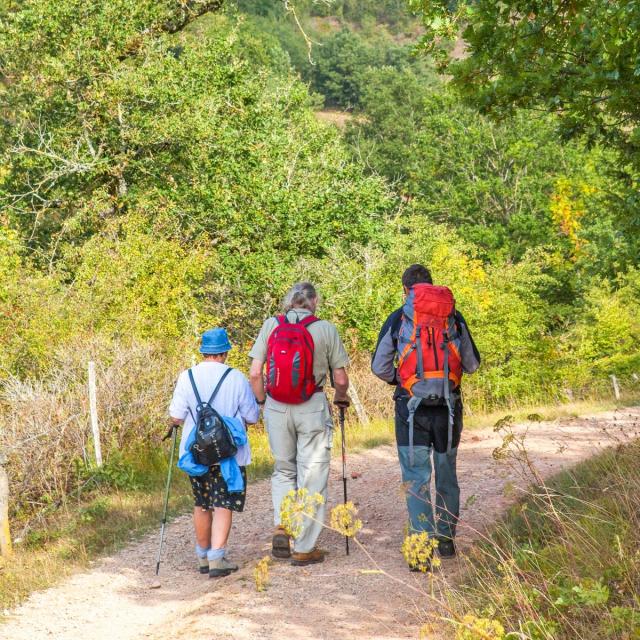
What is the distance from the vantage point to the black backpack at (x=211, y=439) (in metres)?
6.53

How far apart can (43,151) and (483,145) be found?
26.8 metres

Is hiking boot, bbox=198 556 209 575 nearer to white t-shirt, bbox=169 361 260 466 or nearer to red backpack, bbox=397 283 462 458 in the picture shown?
white t-shirt, bbox=169 361 260 466

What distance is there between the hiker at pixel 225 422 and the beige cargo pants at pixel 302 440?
0.19 m

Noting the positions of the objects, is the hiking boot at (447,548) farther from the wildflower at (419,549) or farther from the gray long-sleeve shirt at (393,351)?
the wildflower at (419,549)

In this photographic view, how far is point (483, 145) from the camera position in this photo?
44.5m

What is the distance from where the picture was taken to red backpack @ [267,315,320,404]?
21.7ft

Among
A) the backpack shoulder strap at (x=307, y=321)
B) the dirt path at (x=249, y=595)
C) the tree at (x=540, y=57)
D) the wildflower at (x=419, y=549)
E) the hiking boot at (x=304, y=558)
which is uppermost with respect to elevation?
the tree at (x=540, y=57)

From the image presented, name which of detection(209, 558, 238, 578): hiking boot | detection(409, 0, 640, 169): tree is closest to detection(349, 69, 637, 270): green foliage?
detection(409, 0, 640, 169): tree

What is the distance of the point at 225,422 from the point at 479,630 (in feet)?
10.6

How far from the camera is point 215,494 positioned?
6781 mm

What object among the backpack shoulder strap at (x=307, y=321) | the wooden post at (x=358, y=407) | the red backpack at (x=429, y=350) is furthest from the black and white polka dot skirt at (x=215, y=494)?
the wooden post at (x=358, y=407)

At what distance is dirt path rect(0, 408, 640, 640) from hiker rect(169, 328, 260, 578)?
328 mm

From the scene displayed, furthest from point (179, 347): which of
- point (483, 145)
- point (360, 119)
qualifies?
point (360, 119)

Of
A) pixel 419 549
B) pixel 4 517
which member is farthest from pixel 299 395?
pixel 4 517
